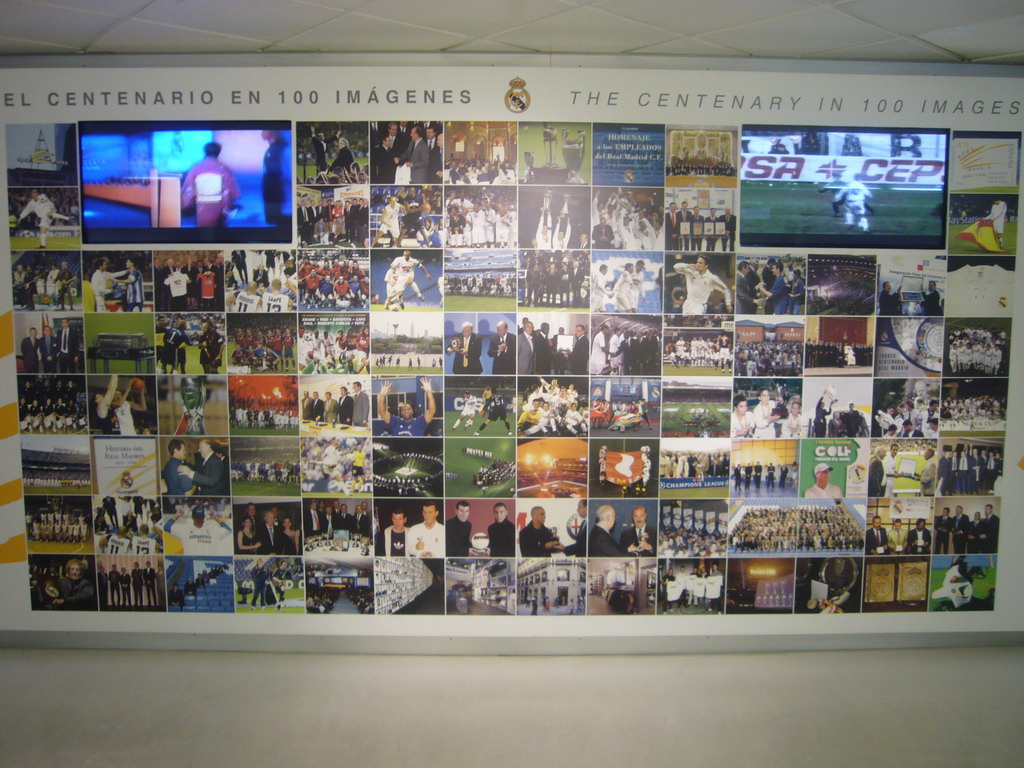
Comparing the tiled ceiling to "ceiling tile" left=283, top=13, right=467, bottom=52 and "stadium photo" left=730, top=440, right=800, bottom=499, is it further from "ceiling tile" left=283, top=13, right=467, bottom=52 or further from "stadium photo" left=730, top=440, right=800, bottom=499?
"stadium photo" left=730, top=440, right=800, bottom=499

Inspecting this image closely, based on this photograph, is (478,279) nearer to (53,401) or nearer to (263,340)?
(263,340)

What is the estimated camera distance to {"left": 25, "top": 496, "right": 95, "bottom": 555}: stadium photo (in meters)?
3.60

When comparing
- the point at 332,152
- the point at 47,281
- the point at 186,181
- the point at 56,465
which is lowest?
the point at 56,465

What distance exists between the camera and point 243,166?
3449 millimetres

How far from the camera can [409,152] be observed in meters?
3.43

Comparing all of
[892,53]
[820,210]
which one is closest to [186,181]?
[820,210]

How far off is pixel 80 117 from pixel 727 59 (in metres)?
3.52

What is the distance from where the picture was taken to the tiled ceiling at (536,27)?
2.89m

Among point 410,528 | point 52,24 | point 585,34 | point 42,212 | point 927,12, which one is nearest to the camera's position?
point 927,12

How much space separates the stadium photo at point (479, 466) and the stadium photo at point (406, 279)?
0.79 metres

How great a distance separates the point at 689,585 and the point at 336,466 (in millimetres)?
2105

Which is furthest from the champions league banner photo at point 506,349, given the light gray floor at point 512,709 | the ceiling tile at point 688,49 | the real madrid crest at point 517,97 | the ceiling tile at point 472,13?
the ceiling tile at point 472,13

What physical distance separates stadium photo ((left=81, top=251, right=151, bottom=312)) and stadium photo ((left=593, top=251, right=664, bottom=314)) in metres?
2.16

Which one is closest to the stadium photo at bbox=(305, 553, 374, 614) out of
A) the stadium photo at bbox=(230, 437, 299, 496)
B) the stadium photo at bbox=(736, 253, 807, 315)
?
the stadium photo at bbox=(230, 437, 299, 496)
